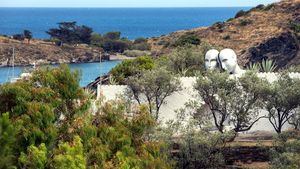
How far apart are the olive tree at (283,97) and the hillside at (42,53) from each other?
67.0 m

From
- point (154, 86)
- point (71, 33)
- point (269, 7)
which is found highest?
point (269, 7)

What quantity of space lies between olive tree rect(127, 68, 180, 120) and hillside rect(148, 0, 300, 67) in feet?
131

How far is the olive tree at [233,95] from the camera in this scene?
104 feet

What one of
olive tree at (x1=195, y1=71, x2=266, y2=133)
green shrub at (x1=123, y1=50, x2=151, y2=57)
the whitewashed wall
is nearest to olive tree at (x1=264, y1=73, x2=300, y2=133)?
olive tree at (x1=195, y1=71, x2=266, y2=133)

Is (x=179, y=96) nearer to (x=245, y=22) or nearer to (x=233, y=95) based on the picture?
(x=233, y=95)

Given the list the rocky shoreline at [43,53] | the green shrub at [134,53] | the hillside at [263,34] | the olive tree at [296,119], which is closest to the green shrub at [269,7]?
the hillside at [263,34]

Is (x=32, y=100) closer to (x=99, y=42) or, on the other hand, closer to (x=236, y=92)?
(x=236, y=92)

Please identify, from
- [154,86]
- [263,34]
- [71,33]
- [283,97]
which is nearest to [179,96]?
[154,86]

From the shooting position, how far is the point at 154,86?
1345 inches

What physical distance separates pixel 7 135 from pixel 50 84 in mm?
3018

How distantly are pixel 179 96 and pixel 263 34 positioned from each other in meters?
52.5

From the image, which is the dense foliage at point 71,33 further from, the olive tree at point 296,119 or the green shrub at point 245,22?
the olive tree at point 296,119

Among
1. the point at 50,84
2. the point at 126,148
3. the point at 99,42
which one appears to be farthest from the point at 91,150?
the point at 99,42

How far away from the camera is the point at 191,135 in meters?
26.3
